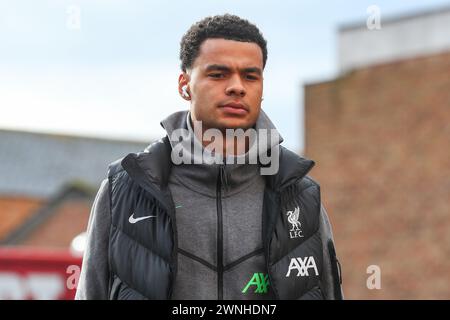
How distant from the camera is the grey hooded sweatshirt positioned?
119 inches

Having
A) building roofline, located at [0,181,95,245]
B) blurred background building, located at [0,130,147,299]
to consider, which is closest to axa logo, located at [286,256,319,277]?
blurred background building, located at [0,130,147,299]

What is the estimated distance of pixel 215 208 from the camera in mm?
3115

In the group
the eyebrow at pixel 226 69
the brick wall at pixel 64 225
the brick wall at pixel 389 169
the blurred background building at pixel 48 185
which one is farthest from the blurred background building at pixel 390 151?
the eyebrow at pixel 226 69

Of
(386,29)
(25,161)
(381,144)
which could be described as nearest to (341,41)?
(386,29)

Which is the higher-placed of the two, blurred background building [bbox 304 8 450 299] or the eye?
blurred background building [bbox 304 8 450 299]

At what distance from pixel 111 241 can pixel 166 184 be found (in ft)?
0.77

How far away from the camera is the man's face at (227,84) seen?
3008mm

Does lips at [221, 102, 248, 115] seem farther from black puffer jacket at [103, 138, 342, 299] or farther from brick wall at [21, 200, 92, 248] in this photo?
brick wall at [21, 200, 92, 248]

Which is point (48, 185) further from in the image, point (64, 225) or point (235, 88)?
point (235, 88)

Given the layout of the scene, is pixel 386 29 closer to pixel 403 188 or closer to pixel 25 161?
pixel 403 188

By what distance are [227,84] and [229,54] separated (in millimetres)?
95

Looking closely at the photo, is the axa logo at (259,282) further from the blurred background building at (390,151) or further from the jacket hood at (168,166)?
the blurred background building at (390,151)

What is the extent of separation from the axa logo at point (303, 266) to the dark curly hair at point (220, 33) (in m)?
0.57

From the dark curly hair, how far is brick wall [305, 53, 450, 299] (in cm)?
2093
